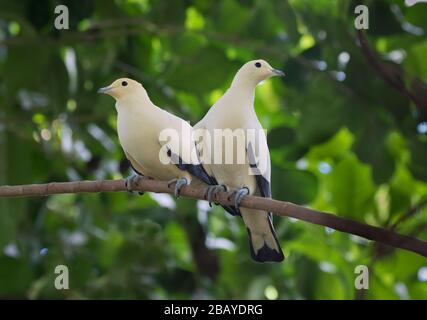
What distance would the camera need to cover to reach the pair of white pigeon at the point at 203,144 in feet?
3.76

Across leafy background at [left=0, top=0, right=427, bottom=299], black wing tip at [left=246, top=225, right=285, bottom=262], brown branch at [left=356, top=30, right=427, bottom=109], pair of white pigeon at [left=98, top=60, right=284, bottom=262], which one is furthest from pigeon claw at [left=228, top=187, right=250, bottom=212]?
brown branch at [left=356, top=30, right=427, bottom=109]

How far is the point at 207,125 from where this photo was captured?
116 cm

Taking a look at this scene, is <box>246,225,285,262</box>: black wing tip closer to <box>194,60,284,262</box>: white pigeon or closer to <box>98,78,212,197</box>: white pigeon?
<box>194,60,284,262</box>: white pigeon

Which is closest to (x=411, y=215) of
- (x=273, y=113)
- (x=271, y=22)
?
(x=273, y=113)

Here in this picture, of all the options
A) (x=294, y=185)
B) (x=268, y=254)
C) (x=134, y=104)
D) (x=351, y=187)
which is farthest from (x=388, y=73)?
(x=134, y=104)

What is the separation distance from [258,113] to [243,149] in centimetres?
30

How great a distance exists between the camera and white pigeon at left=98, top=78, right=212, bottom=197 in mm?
1159

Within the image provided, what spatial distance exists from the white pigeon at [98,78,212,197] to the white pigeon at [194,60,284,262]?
20 mm

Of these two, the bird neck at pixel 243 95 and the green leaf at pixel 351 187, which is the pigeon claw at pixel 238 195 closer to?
the bird neck at pixel 243 95

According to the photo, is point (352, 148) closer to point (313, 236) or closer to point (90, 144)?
point (313, 236)


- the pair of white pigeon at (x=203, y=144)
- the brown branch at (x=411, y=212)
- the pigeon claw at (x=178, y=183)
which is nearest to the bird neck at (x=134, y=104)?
the pair of white pigeon at (x=203, y=144)

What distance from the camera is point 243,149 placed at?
1.17 metres

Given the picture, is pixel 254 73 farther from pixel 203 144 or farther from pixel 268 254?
pixel 268 254
